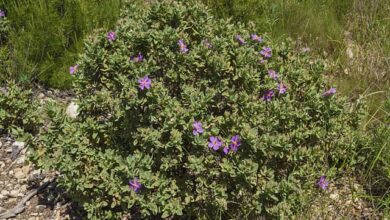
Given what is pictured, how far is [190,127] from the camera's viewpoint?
7.83 feet

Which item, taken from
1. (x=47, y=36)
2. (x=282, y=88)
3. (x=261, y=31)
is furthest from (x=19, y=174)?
(x=261, y=31)

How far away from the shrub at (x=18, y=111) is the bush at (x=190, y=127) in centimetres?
41

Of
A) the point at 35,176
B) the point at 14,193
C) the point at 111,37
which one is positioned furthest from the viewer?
the point at 35,176

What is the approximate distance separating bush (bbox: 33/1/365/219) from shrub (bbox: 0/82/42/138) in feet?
1.34

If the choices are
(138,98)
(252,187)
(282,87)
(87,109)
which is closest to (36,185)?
(87,109)

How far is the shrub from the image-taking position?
10.7ft

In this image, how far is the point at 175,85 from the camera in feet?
8.89

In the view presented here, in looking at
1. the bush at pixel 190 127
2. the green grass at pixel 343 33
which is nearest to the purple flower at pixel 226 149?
the bush at pixel 190 127

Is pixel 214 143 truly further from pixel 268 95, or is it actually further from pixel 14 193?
pixel 14 193

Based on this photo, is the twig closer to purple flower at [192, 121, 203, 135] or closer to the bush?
the bush

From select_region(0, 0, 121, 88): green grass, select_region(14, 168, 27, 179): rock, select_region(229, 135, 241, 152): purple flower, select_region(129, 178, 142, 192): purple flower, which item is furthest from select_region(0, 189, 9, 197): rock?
select_region(229, 135, 241, 152): purple flower

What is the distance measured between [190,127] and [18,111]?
1.53 m

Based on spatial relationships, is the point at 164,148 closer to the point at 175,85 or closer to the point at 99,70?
the point at 175,85

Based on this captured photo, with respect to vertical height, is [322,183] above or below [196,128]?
below
